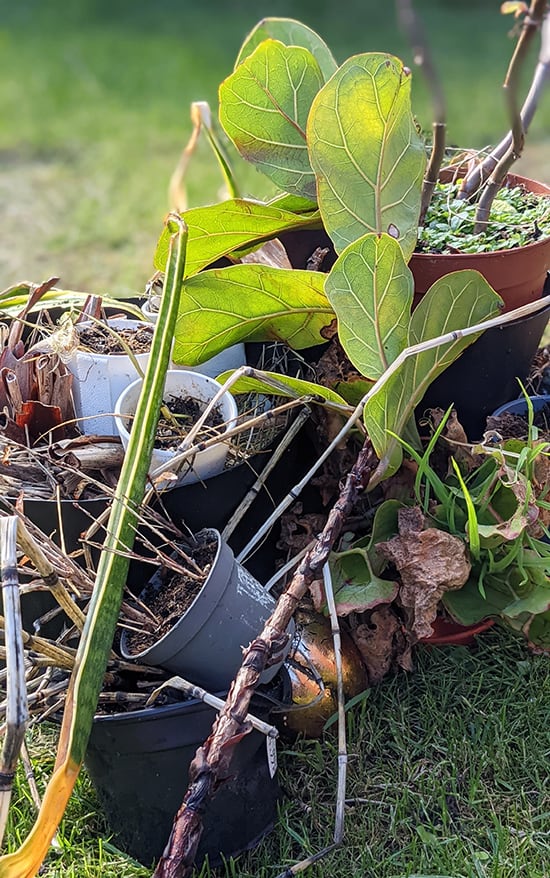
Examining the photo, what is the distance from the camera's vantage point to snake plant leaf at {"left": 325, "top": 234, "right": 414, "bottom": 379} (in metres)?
1.04

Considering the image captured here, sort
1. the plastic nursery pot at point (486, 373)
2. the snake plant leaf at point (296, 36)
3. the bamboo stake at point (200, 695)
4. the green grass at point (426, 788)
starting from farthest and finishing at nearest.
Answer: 1. the snake plant leaf at point (296, 36)
2. the plastic nursery pot at point (486, 373)
3. the green grass at point (426, 788)
4. the bamboo stake at point (200, 695)

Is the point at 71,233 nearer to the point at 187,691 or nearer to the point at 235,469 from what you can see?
the point at 235,469

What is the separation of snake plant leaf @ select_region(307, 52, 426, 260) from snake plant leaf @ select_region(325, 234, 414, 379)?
0.32 feet

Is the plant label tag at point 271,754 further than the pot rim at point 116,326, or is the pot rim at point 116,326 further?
the pot rim at point 116,326

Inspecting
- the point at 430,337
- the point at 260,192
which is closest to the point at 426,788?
the point at 430,337

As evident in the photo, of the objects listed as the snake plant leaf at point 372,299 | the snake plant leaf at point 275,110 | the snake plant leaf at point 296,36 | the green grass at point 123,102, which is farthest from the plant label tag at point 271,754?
the green grass at point 123,102

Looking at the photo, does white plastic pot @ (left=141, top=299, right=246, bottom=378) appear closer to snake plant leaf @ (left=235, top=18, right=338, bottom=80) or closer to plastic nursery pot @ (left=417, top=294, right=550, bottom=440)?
plastic nursery pot @ (left=417, top=294, right=550, bottom=440)

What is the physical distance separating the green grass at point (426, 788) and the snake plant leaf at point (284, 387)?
41cm

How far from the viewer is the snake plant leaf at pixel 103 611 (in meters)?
0.80

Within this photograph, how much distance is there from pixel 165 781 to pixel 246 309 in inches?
23.2

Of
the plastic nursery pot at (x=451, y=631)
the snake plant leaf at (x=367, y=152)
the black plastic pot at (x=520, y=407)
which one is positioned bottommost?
the plastic nursery pot at (x=451, y=631)

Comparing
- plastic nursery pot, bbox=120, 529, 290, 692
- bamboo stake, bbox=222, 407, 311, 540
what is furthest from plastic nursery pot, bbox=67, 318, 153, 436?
plastic nursery pot, bbox=120, 529, 290, 692

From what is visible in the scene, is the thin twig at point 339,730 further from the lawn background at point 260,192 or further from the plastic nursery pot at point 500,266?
the plastic nursery pot at point 500,266

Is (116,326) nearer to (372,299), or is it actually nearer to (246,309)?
(246,309)
